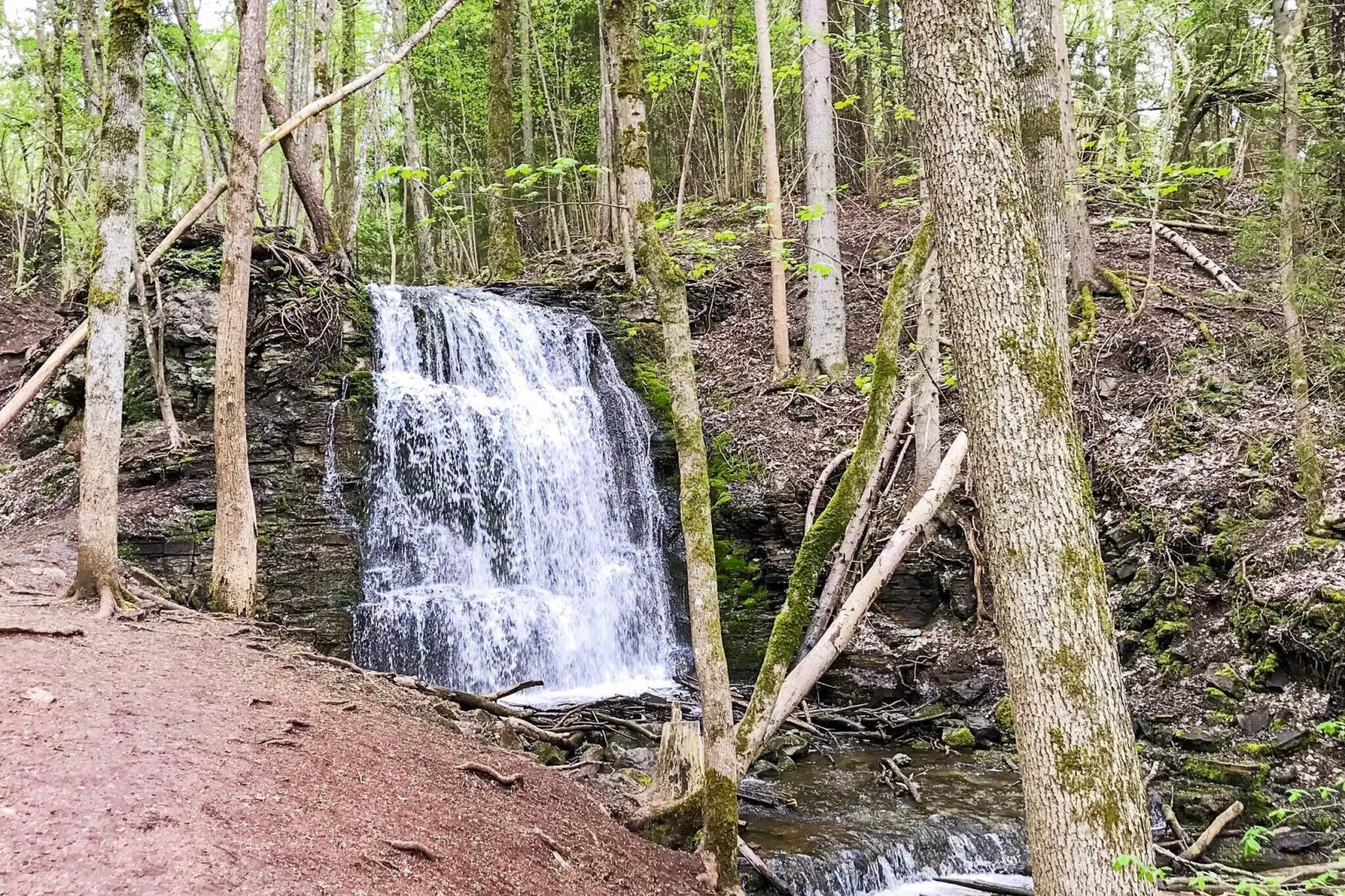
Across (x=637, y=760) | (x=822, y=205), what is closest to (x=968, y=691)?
(x=637, y=760)

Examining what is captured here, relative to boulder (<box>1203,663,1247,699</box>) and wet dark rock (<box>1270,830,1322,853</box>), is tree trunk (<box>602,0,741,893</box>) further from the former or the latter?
boulder (<box>1203,663,1247,699</box>)

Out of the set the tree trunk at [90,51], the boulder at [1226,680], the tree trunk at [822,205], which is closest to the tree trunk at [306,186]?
the tree trunk at [90,51]

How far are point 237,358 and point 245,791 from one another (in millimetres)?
4939

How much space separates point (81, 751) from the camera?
11.8 feet

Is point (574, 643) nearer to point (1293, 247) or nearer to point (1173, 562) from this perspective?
point (1173, 562)

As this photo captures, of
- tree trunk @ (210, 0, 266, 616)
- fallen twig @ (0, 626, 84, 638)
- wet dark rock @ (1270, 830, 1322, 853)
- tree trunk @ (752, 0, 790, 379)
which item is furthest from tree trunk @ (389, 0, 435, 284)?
wet dark rock @ (1270, 830, 1322, 853)

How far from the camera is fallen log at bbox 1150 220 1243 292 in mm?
11695

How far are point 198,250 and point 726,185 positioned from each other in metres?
12.3

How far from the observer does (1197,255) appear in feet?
41.6

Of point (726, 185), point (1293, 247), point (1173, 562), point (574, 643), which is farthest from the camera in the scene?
point (726, 185)

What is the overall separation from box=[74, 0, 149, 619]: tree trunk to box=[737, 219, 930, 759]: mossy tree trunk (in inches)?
200

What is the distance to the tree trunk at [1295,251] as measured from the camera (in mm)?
7660

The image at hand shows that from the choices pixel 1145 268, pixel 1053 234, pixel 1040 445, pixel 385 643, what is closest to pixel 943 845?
pixel 1040 445

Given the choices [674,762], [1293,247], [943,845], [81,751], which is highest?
[1293,247]
